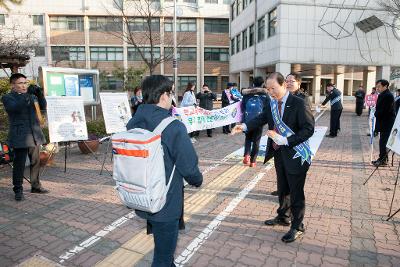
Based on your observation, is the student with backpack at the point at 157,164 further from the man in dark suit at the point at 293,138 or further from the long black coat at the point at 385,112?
the long black coat at the point at 385,112

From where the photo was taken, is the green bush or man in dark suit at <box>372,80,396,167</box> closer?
man in dark suit at <box>372,80,396,167</box>

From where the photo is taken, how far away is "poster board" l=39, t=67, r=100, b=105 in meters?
8.95

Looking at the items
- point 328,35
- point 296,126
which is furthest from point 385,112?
point 328,35

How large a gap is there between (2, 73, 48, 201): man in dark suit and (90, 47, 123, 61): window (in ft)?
128

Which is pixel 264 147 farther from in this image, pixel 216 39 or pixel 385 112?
pixel 216 39

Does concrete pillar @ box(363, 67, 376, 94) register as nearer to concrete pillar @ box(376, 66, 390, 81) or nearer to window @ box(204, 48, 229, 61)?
concrete pillar @ box(376, 66, 390, 81)

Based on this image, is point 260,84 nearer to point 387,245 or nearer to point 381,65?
point 387,245

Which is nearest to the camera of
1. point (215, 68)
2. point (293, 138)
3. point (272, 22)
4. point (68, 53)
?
point (293, 138)

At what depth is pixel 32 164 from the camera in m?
5.63

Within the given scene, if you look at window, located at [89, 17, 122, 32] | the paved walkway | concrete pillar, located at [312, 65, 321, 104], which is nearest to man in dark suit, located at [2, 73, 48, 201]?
the paved walkway

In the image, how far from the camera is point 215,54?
1732 inches

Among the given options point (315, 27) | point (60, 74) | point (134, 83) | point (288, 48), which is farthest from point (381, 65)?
point (60, 74)

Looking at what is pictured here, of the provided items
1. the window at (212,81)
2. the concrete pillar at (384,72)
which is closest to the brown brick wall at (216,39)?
the window at (212,81)

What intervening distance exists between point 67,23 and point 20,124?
41.5 m
